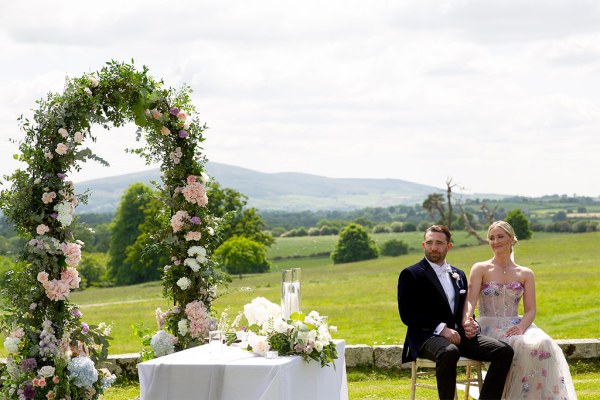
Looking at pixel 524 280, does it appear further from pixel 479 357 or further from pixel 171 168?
pixel 171 168

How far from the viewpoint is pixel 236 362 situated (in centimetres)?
534

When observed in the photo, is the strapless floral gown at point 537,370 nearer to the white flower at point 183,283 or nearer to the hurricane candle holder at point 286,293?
the hurricane candle holder at point 286,293

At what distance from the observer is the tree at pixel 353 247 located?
216 ft

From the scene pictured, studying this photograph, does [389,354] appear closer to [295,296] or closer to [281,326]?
[295,296]

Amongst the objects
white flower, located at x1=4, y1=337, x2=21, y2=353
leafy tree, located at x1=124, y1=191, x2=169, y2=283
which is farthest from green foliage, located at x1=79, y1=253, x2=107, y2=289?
white flower, located at x1=4, y1=337, x2=21, y2=353

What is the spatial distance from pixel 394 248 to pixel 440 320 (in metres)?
60.6

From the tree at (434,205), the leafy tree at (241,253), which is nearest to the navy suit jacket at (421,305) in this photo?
the leafy tree at (241,253)

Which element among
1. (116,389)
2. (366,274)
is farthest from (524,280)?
(366,274)

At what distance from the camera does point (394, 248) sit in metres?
67.0

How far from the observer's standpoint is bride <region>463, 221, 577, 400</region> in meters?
6.58

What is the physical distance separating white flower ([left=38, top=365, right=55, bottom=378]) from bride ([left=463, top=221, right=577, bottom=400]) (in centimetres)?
309

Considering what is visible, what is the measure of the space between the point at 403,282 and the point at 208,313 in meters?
1.82

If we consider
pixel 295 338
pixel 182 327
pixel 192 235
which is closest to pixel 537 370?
pixel 295 338

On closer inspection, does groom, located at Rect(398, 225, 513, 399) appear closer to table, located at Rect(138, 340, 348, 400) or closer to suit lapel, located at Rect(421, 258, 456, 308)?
suit lapel, located at Rect(421, 258, 456, 308)
